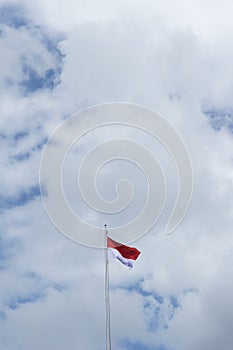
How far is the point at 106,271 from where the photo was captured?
102 meters

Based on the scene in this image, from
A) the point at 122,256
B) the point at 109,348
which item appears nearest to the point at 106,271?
the point at 122,256

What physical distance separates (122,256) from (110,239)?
3000 millimetres

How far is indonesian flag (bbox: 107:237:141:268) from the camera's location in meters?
105

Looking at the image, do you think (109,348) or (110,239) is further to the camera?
(110,239)

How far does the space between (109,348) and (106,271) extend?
10.6 metres

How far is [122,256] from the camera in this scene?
347 ft

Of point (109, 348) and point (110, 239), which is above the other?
point (110, 239)

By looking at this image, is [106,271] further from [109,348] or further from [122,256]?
Answer: [109,348]

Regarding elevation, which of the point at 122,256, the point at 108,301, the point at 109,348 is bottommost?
the point at 109,348

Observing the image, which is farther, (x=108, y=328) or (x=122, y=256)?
(x=122, y=256)

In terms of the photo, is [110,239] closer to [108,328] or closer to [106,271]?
[106,271]

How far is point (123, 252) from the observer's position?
106 meters

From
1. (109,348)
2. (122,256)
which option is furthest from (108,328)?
(122,256)

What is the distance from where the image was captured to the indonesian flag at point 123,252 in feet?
345
